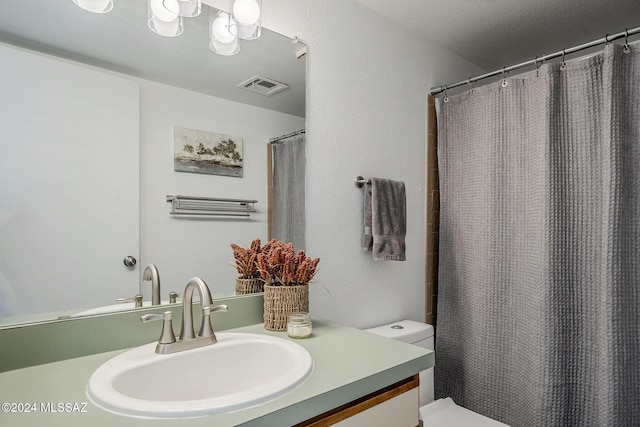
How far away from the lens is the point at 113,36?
3.73 feet

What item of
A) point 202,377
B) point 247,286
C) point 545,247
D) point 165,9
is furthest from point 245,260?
point 545,247

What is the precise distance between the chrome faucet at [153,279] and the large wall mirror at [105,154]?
15 millimetres

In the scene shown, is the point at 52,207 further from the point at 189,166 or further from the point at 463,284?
the point at 463,284

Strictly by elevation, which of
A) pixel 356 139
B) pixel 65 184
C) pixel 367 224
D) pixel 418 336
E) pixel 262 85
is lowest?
pixel 418 336

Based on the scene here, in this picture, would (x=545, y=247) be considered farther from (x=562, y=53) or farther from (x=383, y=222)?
(x=562, y=53)

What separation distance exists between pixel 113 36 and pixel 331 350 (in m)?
1.16

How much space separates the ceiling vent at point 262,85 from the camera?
1.42 metres

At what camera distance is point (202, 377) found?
1023 mm

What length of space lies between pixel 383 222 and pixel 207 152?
86 cm

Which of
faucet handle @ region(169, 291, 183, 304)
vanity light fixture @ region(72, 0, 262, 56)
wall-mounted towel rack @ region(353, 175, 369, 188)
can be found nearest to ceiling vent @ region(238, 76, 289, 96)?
vanity light fixture @ region(72, 0, 262, 56)

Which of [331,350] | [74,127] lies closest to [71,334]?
[74,127]

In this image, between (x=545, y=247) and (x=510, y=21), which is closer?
(x=545, y=247)

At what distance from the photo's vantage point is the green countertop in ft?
2.30

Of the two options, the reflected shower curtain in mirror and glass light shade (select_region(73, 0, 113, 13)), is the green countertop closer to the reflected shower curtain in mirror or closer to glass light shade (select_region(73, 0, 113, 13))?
the reflected shower curtain in mirror
